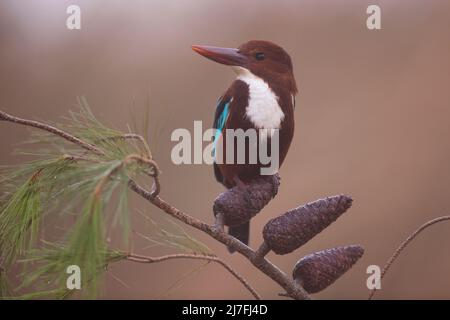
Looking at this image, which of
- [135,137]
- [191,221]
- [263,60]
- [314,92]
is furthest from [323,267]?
[314,92]

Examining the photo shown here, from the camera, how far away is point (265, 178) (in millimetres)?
872

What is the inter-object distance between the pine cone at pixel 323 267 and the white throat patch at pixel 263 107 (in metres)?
0.26

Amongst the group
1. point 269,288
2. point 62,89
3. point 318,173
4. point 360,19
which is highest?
point 360,19

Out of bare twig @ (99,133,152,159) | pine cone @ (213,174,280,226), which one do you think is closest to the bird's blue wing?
pine cone @ (213,174,280,226)

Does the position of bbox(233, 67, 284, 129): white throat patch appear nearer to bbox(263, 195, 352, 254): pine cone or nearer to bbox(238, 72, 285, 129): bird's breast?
bbox(238, 72, 285, 129): bird's breast

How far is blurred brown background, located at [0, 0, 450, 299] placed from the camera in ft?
5.22

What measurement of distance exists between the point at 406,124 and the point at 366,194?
22 cm

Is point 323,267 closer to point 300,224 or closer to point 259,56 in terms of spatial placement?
point 300,224

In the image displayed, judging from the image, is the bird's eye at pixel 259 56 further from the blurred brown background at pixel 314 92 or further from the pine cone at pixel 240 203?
the blurred brown background at pixel 314 92

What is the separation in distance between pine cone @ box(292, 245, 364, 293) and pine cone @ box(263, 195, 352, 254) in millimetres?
25

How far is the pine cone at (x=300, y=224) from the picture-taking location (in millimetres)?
711

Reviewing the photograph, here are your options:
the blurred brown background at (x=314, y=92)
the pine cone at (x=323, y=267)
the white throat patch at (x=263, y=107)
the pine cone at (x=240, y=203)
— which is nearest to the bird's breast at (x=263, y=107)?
the white throat patch at (x=263, y=107)
